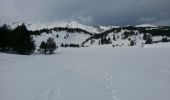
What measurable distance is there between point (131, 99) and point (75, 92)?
328cm

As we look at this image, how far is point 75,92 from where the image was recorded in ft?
44.6

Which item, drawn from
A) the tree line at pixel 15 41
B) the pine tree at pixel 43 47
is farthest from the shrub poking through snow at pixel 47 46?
the tree line at pixel 15 41

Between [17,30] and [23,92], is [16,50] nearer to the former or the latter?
[17,30]

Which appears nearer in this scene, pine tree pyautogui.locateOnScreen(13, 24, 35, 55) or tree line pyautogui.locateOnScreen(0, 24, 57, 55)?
tree line pyautogui.locateOnScreen(0, 24, 57, 55)

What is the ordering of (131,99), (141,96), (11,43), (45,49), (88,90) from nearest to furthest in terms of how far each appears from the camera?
(131,99) → (141,96) → (88,90) → (11,43) → (45,49)

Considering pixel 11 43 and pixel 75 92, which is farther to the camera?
pixel 11 43

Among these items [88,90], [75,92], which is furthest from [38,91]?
[88,90]

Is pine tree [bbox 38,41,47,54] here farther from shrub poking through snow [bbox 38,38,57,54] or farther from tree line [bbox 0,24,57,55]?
tree line [bbox 0,24,57,55]

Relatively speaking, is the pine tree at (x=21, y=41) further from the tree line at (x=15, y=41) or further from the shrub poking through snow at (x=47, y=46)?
the shrub poking through snow at (x=47, y=46)

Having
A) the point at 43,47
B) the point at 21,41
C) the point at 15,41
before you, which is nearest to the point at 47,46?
the point at 43,47

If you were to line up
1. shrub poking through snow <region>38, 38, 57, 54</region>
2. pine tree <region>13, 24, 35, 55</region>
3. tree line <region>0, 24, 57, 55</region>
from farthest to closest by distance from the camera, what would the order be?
1. shrub poking through snow <region>38, 38, 57, 54</region>
2. pine tree <region>13, 24, 35, 55</region>
3. tree line <region>0, 24, 57, 55</region>

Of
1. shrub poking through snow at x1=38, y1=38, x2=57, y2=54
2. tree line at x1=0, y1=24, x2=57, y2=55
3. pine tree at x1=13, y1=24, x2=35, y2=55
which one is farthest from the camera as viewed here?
shrub poking through snow at x1=38, y1=38, x2=57, y2=54

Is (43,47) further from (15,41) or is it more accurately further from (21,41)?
(15,41)

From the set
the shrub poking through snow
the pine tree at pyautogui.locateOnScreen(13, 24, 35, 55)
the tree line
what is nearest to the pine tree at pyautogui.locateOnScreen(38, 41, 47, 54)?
the shrub poking through snow
